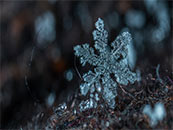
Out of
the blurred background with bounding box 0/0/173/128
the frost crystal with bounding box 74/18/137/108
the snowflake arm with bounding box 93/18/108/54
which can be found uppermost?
the blurred background with bounding box 0/0/173/128

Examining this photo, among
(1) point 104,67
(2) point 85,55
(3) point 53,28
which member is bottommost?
(1) point 104,67

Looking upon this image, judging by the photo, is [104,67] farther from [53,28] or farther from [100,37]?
[53,28]

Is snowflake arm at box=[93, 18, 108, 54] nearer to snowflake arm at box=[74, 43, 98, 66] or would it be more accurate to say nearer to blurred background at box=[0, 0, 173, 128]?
snowflake arm at box=[74, 43, 98, 66]

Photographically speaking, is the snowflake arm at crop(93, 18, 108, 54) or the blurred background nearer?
the snowflake arm at crop(93, 18, 108, 54)

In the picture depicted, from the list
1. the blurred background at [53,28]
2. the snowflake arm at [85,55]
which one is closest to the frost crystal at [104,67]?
the snowflake arm at [85,55]

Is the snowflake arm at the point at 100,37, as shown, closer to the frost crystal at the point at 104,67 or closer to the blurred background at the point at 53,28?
the frost crystal at the point at 104,67

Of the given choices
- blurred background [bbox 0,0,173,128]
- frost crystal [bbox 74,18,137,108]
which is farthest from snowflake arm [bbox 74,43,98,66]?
blurred background [bbox 0,0,173,128]

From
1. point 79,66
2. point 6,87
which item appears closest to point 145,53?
point 6,87

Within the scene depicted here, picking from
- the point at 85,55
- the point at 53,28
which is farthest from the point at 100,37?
the point at 53,28

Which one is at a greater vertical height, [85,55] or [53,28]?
[53,28]
